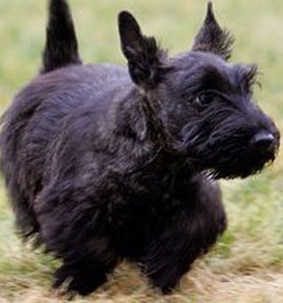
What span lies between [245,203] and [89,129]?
166cm

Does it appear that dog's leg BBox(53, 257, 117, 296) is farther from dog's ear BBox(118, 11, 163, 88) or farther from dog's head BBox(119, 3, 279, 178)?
dog's ear BBox(118, 11, 163, 88)

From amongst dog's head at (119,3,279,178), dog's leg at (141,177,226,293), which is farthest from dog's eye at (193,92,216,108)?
dog's leg at (141,177,226,293)

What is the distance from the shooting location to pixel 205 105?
524cm

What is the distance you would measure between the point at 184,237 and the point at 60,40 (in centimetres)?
159

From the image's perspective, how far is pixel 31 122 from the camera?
20.6ft

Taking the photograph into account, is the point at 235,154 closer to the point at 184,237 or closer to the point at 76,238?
the point at 184,237

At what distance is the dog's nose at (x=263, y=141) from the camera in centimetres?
510

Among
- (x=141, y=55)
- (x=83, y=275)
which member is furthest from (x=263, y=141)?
(x=83, y=275)

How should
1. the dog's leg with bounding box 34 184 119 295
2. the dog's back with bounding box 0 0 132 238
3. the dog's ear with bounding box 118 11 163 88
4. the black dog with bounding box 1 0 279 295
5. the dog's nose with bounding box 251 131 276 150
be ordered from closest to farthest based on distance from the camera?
the dog's nose with bounding box 251 131 276 150 < the black dog with bounding box 1 0 279 295 < the dog's ear with bounding box 118 11 163 88 < the dog's leg with bounding box 34 184 119 295 < the dog's back with bounding box 0 0 132 238

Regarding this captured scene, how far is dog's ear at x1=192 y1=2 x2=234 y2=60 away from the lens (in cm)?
575

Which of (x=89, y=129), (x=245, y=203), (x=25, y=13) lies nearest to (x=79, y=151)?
(x=89, y=129)

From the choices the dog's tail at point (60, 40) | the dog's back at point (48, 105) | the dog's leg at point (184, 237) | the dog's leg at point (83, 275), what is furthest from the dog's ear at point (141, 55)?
the dog's tail at point (60, 40)

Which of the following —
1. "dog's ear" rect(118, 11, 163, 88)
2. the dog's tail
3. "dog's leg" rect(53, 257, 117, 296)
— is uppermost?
the dog's tail

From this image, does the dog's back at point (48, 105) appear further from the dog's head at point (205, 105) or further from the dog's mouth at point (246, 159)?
the dog's mouth at point (246, 159)
